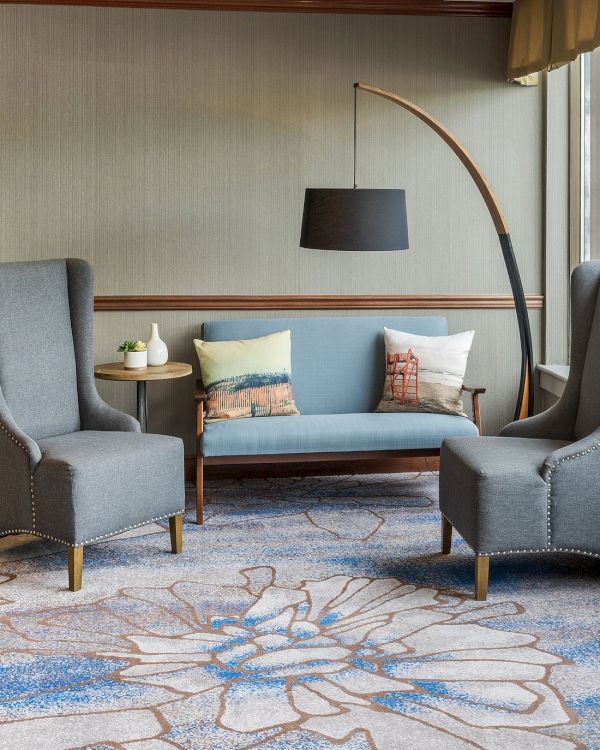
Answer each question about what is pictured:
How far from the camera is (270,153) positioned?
18.3 ft

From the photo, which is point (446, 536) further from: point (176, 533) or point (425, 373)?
point (425, 373)

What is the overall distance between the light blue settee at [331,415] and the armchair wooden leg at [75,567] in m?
1.00

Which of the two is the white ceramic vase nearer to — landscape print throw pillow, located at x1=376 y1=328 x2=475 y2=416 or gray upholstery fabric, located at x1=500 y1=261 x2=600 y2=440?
landscape print throw pillow, located at x1=376 y1=328 x2=475 y2=416

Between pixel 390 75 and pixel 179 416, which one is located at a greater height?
pixel 390 75

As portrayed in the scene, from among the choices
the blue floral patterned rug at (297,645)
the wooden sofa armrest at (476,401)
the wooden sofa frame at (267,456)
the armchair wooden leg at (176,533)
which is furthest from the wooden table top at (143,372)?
the wooden sofa armrest at (476,401)

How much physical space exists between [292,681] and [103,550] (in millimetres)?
1561

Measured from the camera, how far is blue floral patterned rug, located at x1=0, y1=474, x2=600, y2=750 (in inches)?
103

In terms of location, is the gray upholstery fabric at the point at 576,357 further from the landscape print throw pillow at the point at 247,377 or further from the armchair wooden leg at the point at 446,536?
the landscape print throw pillow at the point at 247,377

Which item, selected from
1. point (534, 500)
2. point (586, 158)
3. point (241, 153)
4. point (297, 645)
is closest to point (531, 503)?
point (534, 500)

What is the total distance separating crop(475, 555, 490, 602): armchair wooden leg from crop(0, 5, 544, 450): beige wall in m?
2.37

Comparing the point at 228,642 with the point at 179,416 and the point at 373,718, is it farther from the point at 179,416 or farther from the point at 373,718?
the point at 179,416

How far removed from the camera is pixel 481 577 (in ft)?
11.8

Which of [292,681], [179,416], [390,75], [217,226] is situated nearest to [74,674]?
[292,681]

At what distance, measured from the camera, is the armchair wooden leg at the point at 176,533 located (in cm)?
414
